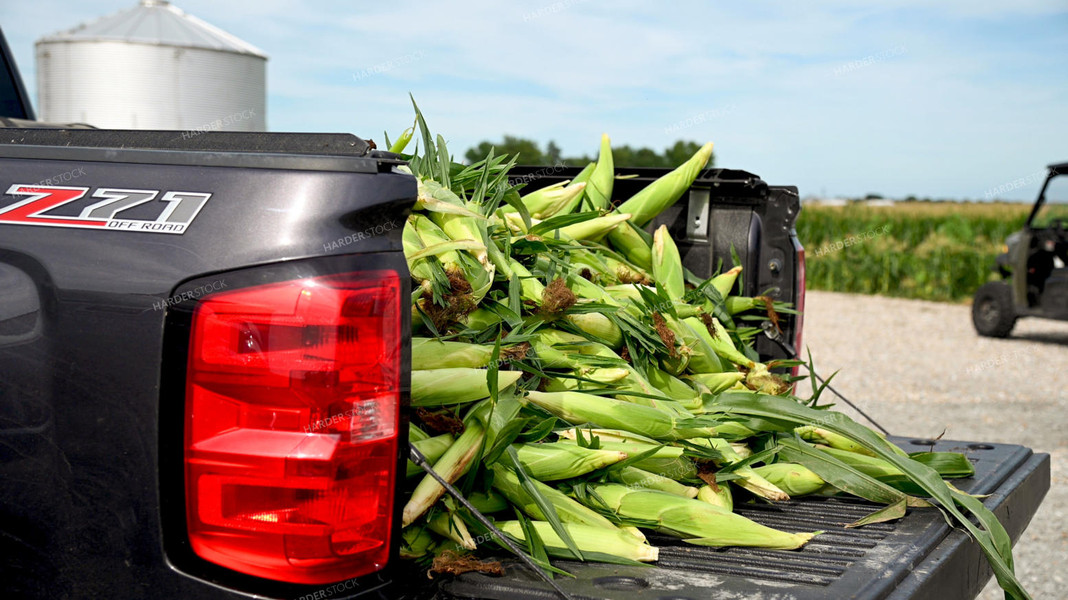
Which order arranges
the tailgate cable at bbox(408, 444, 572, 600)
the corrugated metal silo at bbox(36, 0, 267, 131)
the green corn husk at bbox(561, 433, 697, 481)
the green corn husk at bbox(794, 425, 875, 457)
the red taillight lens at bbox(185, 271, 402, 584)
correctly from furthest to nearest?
the corrugated metal silo at bbox(36, 0, 267, 131)
the green corn husk at bbox(794, 425, 875, 457)
the green corn husk at bbox(561, 433, 697, 481)
the tailgate cable at bbox(408, 444, 572, 600)
the red taillight lens at bbox(185, 271, 402, 584)

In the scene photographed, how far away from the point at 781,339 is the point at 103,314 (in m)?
2.40

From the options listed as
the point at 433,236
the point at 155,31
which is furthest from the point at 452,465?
the point at 155,31

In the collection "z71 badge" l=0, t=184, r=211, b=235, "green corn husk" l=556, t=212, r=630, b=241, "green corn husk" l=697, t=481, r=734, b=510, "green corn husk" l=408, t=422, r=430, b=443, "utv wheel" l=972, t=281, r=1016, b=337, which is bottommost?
"utv wheel" l=972, t=281, r=1016, b=337

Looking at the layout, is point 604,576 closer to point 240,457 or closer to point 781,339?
point 240,457

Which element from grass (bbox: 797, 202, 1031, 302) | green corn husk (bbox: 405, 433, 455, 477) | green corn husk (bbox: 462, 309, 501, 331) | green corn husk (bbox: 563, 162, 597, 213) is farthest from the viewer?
grass (bbox: 797, 202, 1031, 302)

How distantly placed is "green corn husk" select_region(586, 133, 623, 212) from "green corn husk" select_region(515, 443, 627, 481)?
1.27m

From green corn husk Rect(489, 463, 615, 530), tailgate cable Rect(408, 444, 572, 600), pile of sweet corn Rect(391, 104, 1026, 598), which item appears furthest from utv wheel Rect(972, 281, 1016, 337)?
tailgate cable Rect(408, 444, 572, 600)

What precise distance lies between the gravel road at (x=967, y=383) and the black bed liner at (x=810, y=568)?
2.46m

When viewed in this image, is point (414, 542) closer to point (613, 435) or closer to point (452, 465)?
point (452, 465)

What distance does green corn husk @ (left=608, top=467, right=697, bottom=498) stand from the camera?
2016mm

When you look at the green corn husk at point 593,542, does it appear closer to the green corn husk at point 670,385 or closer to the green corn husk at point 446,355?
the green corn husk at point 446,355

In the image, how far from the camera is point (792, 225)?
3.14 metres

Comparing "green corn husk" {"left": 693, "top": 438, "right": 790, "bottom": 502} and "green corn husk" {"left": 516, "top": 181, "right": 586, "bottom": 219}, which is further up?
"green corn husk" {"left": 516, "top": 181, "right": 586, "bottom": 219}

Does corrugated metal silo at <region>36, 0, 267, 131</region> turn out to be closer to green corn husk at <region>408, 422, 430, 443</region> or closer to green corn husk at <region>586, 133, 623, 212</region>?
green corn husk at <region>586, 133, 623, 212</region>
